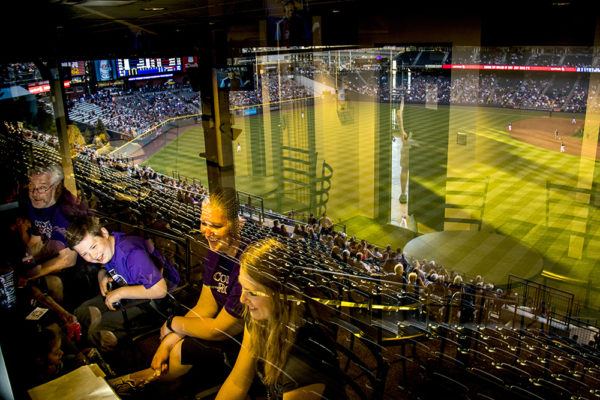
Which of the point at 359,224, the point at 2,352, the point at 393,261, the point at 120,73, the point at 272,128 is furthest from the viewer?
the point at 272,128

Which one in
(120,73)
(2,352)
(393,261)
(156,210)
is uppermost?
(120,73)

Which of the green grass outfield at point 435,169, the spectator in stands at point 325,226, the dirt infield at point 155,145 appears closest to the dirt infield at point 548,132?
the green grass outfield at point 435,169

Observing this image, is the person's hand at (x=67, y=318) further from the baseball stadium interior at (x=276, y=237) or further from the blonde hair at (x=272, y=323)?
the blonde hair at (x=272, y=323)

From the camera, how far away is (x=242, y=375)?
2074 mm

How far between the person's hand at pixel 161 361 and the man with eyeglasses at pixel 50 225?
3.49ft

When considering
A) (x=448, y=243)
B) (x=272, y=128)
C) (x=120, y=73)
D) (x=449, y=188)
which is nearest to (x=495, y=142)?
(x=449, y=188)

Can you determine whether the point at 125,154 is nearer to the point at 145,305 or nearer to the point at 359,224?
the point at 359,224

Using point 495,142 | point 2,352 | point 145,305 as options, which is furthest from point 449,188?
point 2,352

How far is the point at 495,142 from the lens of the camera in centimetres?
2244

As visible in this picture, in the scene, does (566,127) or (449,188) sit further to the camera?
(566,127)

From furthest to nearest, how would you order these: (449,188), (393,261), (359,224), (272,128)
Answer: (272,128), (449,188), (359,224), (393,261)

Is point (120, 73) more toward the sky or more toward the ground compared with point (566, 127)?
more toward the sky

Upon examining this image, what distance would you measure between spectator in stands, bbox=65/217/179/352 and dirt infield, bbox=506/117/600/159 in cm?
2120

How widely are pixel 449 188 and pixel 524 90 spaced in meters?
17.5
